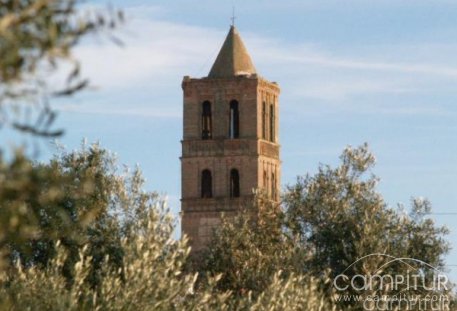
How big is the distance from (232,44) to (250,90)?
3850 mm

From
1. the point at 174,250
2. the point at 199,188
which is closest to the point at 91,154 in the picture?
the point at 174,250

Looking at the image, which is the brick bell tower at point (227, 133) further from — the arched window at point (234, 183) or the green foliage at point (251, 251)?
the green foliage at point (251, 251)

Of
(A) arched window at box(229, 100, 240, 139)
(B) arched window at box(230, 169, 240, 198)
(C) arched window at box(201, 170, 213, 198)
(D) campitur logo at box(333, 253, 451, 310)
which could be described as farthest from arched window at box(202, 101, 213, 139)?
(D) campitur logo at box(333, 253, 451, 310)

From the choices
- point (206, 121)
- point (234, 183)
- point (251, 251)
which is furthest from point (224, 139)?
point (251, 251)

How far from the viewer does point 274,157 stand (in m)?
108

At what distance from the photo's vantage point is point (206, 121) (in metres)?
107

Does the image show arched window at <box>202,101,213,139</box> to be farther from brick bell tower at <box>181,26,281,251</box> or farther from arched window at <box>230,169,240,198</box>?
arched window at <box>230,169,240,198</box>

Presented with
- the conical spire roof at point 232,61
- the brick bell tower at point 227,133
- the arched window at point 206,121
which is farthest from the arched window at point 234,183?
the conical spire roof at point 232,61

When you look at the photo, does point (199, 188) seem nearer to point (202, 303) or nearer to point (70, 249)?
point (70, 249)

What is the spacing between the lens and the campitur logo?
43.5 metres

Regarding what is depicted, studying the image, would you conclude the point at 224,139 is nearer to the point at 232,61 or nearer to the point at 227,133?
the point at 227,133

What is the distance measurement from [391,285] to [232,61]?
63.3m

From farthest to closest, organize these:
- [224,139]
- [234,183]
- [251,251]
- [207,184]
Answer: [224,139], [207,184], [234,183], [251,251]

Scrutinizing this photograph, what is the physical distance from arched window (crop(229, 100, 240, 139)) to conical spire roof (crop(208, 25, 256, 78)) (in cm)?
197
